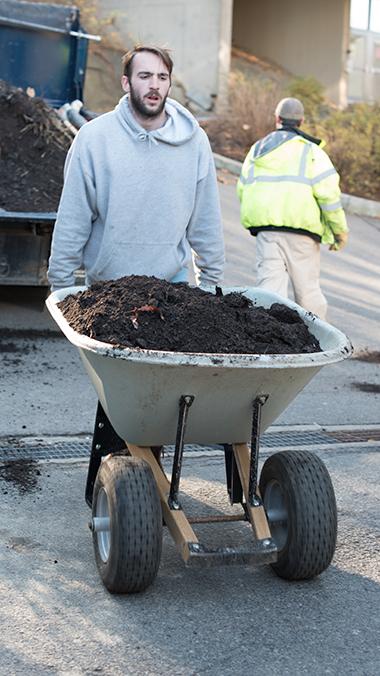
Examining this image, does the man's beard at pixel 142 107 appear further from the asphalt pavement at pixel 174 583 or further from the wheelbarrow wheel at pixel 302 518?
the asphalt pavement at pixel 174 583

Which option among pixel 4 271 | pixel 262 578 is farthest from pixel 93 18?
pixel 262 578

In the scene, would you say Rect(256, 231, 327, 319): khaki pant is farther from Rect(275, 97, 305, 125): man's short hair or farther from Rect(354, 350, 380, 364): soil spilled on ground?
Rect(275, 97, 305, 125): man's short hair

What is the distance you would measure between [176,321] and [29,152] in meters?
5.09

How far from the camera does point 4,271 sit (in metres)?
7.74

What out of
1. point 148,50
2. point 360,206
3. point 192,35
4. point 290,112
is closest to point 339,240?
point 290,112

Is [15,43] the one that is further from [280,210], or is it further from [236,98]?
[236,98]

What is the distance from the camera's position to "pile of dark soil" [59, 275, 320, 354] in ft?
12.9

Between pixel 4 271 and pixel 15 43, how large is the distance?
3.36 meters

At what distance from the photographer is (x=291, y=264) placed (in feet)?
25.3

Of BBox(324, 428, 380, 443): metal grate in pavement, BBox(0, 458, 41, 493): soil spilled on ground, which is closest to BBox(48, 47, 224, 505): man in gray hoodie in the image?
BBox(0, 458, 41, 493): soil spilled on ground

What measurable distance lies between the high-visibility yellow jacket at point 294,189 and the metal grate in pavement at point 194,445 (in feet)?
5.52

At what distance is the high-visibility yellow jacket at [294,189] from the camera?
7.47 metres

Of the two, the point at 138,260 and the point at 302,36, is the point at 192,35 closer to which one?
the point at 302,36

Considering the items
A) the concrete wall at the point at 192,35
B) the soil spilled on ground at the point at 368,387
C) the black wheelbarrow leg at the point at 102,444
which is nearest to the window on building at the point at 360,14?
the concrete wall at the point at 192,35
